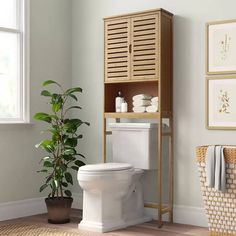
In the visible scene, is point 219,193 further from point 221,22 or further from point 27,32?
point 27,32

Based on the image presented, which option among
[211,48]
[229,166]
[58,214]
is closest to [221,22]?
[211,48]

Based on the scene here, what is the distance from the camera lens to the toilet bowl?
4.42 m

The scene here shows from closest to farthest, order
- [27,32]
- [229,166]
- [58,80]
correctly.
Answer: [229,166] < [27,32] < [58,80]

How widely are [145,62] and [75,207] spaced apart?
6.24 ft

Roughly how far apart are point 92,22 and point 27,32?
0.74 metres

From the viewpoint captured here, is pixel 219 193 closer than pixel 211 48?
Yes

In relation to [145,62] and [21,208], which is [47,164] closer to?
[21,208]

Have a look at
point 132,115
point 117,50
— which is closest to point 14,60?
point 117,50

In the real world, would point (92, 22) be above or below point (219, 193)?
above

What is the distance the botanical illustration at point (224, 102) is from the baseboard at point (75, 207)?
0.94 metres

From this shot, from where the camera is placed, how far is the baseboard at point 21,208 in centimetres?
500

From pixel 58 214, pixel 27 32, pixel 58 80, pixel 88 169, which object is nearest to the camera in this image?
pixel 88 169

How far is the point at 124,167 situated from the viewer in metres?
4.55

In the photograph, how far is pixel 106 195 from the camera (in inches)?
177
